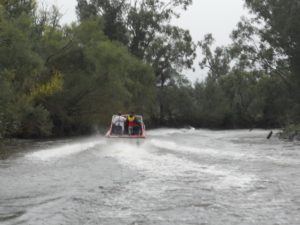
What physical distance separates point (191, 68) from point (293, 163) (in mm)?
51225

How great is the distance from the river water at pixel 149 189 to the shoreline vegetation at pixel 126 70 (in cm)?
899

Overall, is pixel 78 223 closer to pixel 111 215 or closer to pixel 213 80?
pixel 111 215

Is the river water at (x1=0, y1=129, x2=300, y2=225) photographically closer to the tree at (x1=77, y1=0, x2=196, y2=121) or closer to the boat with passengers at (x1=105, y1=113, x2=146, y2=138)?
the boat with passengers at (x1=105, y1=113, x2=146, y2=138)

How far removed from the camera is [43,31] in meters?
43.1

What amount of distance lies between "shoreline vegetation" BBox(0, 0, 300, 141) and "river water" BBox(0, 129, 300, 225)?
8989 millimetres

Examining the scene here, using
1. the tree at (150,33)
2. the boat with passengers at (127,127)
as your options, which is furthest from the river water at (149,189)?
the tree at (150,33)

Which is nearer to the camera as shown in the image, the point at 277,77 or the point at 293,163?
the point at 293,163

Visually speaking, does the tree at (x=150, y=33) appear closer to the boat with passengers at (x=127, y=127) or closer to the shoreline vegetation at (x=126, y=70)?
the shoreline vegetation at (x=126, y=70)

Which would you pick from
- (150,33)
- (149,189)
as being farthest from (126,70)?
(149,189)

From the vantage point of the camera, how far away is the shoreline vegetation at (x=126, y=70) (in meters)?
35.2

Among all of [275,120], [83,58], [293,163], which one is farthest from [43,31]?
[275,120]

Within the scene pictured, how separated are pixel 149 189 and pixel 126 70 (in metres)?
36.4

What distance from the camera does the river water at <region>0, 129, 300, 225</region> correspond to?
10.0m

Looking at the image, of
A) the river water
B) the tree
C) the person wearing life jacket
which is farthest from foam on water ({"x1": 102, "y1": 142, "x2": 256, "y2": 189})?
the tree
